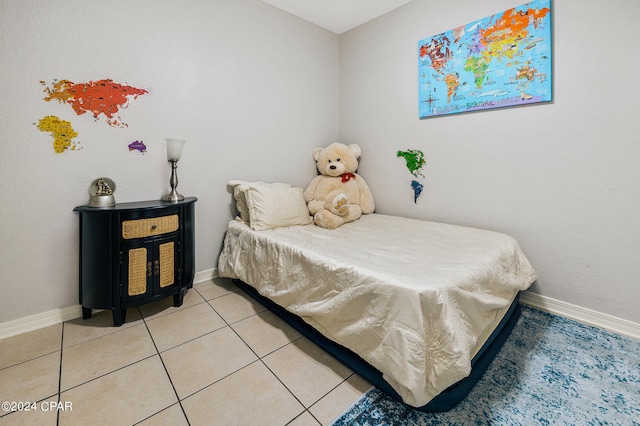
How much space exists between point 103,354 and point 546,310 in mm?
2853

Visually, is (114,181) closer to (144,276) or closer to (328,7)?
(144,276)

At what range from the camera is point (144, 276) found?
1.86 metres

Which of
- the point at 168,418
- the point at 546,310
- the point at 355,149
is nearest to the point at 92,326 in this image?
the point at 168,418

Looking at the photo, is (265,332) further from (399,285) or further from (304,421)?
(399,285)

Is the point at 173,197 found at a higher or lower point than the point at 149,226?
higher

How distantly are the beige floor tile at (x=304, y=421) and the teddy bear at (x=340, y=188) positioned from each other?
4.92ft

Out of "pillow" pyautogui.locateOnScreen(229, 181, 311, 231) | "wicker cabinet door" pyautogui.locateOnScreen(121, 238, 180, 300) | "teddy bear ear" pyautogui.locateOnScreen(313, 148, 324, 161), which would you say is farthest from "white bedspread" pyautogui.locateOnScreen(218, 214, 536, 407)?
"teddy bear ear" pyautogui.locateOnScreen(313, 148, 324, 161)

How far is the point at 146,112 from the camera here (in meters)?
2.04

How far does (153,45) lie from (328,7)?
1560mm

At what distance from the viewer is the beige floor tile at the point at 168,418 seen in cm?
115

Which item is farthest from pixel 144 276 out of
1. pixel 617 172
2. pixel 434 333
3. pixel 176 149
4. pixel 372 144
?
pixel 617 172

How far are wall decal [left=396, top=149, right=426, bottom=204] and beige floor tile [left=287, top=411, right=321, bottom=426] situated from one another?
77.7 inches

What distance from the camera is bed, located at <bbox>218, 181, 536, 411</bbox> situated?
44.6 inches

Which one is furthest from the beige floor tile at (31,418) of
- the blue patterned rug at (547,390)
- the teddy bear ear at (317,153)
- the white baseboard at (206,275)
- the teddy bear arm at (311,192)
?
the teddy bear ear at (317,153)
